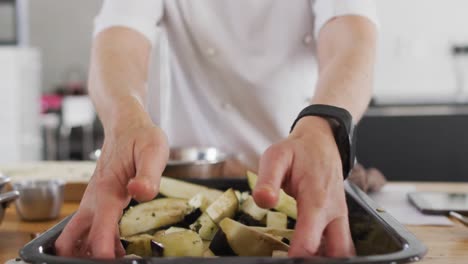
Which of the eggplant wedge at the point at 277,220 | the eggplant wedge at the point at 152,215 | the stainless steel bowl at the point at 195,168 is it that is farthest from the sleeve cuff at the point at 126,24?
the eggplant wedge at the point at 277,220

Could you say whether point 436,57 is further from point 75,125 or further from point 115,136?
point 115,136

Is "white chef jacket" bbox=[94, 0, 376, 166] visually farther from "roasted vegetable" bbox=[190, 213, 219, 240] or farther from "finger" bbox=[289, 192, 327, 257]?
"finger" bbox=[289, 192, 327, 257]

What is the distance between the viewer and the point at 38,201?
3.45ft

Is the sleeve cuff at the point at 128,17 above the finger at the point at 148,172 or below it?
above

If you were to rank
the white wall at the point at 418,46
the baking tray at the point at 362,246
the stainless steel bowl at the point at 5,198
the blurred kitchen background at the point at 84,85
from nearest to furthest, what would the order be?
the baking tray at the point at 362,246, the stainless steel bowl at the point at 5,198, the blurred kitchen background at the point at 84,85, the white wall at the point at 418,46

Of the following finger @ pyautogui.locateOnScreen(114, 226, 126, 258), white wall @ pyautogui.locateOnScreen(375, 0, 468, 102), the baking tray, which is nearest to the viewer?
the baking tray

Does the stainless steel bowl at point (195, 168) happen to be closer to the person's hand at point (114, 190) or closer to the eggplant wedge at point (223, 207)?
the eggplant wedge at point (223, 207)

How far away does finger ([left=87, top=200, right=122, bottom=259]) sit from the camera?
0.56 meters

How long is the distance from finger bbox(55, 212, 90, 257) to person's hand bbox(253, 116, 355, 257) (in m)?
0.18

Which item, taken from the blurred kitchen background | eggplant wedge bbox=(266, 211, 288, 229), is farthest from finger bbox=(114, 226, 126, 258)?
the blurred kitchen background

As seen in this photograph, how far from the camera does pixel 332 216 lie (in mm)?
578

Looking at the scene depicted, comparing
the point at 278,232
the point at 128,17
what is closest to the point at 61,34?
the point at 128,17

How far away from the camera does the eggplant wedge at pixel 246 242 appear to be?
2.13 feet

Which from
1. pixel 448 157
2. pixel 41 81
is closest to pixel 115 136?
pixel 448 157
